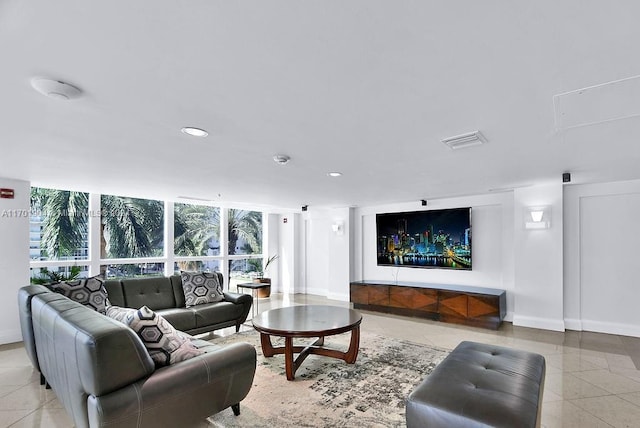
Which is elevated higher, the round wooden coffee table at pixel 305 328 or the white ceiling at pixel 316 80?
the white ceiling at pixel 316 80

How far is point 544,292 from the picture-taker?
16.2 feet

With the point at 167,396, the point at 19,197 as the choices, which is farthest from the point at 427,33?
the point at 19,197

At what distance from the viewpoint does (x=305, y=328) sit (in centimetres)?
331

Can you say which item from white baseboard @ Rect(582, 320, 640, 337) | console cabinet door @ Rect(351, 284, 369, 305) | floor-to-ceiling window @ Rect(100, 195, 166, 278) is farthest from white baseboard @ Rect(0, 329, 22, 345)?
white baseboard @ Rect(582, 320, 640, 337)

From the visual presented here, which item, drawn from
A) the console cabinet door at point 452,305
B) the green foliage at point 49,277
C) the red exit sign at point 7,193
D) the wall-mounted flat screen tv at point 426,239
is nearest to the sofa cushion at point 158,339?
the green foliage at point 49,277

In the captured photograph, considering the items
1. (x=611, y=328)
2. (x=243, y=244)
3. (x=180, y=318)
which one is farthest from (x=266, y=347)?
(x=243, y=244)

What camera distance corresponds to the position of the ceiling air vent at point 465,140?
2536mm

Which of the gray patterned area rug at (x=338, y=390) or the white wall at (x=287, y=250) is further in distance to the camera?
the white wall at (x=287, y=250)

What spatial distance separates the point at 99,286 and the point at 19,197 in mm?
2077

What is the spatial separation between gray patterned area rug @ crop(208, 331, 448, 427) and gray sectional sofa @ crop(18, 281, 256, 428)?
28 centimetres

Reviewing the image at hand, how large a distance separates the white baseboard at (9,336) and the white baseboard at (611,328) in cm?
802

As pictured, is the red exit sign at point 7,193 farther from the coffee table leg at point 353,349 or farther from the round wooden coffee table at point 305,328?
the coffee table leg at point 353,349

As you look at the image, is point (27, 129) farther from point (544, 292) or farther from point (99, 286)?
point (544, 292)

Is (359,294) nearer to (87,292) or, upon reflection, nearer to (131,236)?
(87,292)
